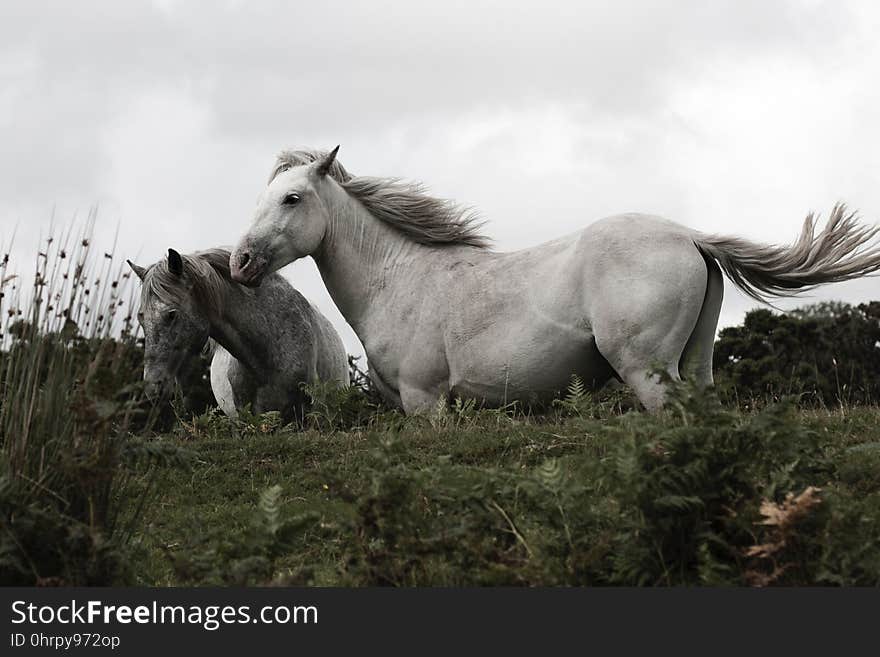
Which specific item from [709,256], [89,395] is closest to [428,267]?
[709,256]

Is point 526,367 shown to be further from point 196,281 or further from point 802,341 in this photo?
point 802,341

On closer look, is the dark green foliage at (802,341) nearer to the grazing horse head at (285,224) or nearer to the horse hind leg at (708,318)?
the horse hind leg at (708,318)

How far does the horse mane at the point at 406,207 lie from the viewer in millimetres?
9602

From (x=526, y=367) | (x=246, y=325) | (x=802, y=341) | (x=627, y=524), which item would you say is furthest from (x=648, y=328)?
(x=802, y=341)

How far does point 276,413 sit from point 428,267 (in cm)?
177

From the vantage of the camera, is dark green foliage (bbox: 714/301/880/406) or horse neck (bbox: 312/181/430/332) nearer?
horse neck (bbox: 312/181/430/332)

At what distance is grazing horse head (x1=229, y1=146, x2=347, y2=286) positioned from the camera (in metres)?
9.04

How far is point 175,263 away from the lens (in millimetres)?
9242

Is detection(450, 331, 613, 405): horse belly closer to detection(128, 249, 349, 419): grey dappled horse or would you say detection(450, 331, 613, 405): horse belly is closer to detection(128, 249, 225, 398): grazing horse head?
detection(128, 249, 349, 419): grey dappled horse

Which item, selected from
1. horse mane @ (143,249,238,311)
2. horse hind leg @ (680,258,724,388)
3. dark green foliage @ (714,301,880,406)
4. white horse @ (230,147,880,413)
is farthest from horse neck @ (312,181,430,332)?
dark green foliage @ (714,301,880,406)

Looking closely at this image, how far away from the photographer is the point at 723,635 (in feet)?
13.2

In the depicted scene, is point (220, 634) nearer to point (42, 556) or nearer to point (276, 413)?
point (42, 556)

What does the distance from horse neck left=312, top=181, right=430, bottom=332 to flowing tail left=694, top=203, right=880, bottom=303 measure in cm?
250

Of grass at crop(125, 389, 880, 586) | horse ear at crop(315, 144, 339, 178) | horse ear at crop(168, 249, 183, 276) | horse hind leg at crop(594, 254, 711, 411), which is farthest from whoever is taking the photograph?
horse ear at crop(315, 144, 339, 178)
